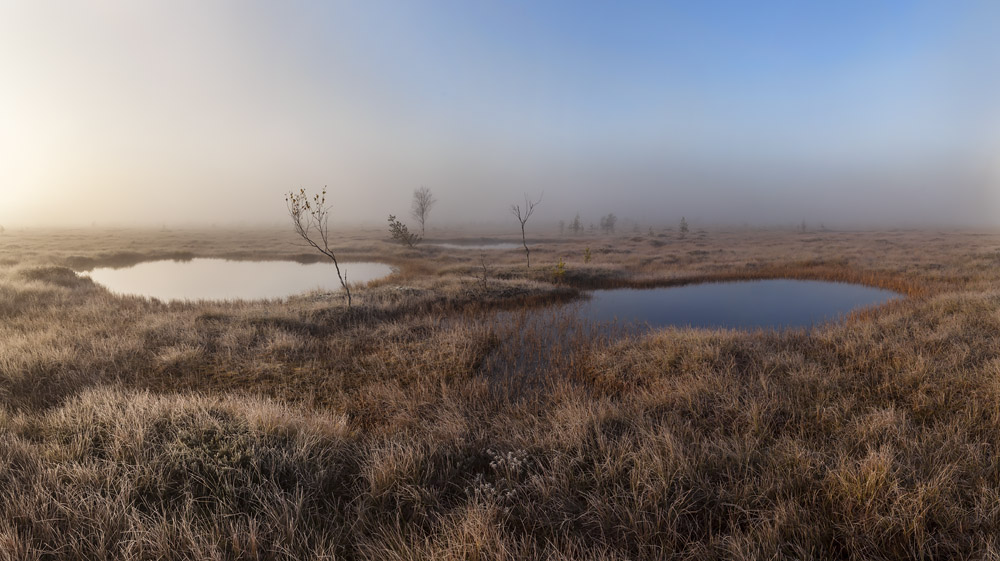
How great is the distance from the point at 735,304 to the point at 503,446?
14223 mm

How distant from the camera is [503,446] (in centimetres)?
447

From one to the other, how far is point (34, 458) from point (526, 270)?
19.7 metres

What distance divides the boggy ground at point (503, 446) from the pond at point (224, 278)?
9.22 metres

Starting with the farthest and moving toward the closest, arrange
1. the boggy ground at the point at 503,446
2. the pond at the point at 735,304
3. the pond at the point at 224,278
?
1. the pond at the point at 224,278
2. the pond at the point at 735,304
3. the boggy ground at the point at 503,446

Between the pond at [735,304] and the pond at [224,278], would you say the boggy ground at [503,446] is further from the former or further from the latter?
the pond at [224,278]

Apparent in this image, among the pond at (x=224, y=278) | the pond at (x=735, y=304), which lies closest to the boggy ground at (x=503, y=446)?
the pond at (x=735, y=304)

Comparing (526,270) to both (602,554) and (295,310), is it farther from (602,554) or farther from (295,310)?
(602,554)

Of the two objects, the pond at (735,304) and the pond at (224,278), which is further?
the pond at (224,278)

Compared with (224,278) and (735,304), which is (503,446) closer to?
(735,304)

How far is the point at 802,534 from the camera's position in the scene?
9.20 ft

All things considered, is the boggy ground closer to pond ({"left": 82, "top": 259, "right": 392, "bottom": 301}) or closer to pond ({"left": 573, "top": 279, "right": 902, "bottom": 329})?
pond ({"left": 573, "top": 279, "right": 902, "bottom": 329})

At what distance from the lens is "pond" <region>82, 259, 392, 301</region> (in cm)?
1814

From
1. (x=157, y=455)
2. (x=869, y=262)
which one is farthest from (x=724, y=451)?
(x=869, y=262)

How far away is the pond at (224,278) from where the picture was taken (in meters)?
18.1
